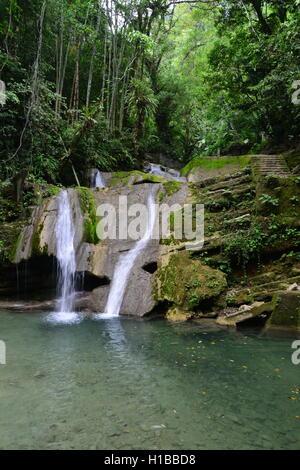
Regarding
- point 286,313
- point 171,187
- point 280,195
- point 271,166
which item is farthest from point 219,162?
point 286,313

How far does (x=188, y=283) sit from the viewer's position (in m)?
7.18

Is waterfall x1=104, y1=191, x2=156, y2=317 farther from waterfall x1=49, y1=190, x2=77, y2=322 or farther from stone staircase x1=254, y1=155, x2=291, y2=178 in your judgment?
stone staircase x1=254, y1=155, x2=291, y2=178

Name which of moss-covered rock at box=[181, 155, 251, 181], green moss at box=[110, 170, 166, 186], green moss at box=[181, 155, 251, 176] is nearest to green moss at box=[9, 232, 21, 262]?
green moss at box=[110, 170, 166, 186]

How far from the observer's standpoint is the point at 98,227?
9352 millimetres

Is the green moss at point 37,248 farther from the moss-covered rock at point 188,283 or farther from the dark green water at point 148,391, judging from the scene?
the moss-covered rock at point 188,283

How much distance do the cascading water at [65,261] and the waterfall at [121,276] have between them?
104 centimetres

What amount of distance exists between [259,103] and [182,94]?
32.6 ft

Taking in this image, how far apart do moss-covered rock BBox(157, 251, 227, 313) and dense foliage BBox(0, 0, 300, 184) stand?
562 cm

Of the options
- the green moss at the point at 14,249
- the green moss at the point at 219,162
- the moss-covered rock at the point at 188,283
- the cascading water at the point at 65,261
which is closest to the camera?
the moss-covered rock at the point at 188,283

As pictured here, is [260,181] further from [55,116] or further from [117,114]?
[117,114]

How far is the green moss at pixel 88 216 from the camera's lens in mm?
9141

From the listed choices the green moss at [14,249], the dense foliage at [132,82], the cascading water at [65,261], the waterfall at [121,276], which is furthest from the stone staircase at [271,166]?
the green moss at [14,249]

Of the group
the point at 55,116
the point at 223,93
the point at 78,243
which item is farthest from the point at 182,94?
the point at 78,243

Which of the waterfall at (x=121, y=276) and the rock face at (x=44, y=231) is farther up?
the rock face at (x=44, y=231)
